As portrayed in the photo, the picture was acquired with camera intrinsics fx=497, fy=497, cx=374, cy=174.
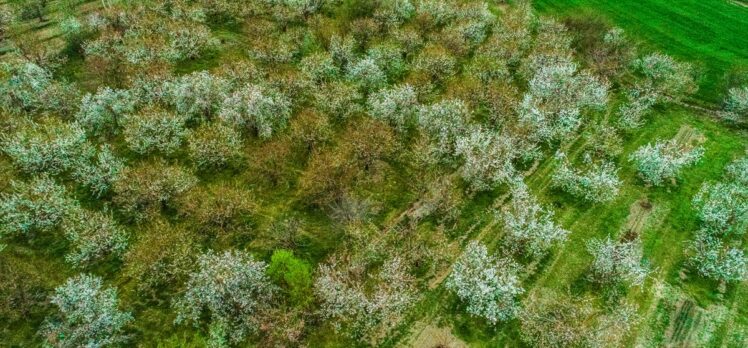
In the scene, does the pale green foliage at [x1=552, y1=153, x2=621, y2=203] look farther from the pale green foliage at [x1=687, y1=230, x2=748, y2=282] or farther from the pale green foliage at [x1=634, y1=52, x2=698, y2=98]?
the pale green foliage at [x1=634, y1=52, x2=698, y2=98]

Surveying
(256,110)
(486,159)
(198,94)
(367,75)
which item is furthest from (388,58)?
(198,94)

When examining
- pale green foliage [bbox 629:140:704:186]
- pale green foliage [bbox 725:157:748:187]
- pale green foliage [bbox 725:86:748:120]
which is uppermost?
pale green foliage [bbox 725:86:748:120]

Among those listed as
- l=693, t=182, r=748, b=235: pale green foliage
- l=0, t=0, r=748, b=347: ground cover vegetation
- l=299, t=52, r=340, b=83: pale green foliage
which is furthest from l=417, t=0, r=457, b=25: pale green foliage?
l=693, t=182, r=748, b=235: pale green foliage

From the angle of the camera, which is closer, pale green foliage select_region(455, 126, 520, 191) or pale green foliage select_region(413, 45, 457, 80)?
pale green foliage select_region(455, 126, 520, 191)

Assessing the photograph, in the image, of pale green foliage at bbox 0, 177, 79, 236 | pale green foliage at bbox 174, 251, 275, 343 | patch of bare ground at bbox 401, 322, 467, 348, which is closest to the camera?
pale green foliage at bbox 174, 251, 275, 343

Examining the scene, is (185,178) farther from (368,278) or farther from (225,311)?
(368,278)

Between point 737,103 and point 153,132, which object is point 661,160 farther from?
point 153,132

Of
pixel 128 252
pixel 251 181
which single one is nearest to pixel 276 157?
pixel 251 181

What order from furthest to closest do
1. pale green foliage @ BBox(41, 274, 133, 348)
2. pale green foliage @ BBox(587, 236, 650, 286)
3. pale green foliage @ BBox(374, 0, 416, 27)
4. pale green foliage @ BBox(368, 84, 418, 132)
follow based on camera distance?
pale green foliage @ BBox(374, 0, 416, 27), pale green foliage @ BBox(368, 84, 418, 132), pale green foliage @ BBox(587, 236, 650, 286), pale green foliage @ BBox(41, 274, 133, 348)
